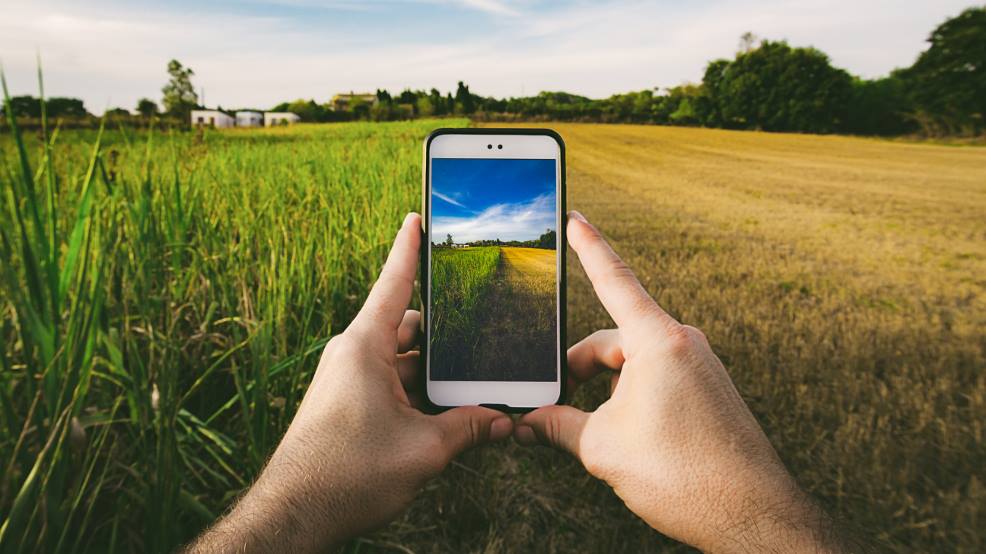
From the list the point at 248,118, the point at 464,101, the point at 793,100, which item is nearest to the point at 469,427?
the point at 464,101

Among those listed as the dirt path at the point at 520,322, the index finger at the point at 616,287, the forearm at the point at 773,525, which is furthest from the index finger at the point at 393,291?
the forearm at the point at 773,525

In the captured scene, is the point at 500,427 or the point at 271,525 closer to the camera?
the point at 271,525

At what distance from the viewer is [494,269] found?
1.39m

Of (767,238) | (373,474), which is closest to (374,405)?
(373,474)

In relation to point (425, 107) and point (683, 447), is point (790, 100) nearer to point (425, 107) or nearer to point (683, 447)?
point (425, 107)

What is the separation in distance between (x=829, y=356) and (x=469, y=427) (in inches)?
98.4

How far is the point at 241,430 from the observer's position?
171cm

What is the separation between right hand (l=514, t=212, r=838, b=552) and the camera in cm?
93

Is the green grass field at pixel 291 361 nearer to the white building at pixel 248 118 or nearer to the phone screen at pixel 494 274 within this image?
the phone screen at pixel 494 274

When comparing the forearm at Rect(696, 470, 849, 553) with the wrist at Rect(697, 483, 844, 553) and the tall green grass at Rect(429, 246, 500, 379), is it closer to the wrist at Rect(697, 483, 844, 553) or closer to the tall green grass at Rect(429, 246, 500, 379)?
the wrist at Rect(697, 483, 844, 553)

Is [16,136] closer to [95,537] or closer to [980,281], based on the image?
[95,537]

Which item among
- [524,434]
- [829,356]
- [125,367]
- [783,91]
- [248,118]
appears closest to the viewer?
[524,434]

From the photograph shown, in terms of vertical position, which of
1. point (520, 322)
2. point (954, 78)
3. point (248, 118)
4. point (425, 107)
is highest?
point (954, 78)

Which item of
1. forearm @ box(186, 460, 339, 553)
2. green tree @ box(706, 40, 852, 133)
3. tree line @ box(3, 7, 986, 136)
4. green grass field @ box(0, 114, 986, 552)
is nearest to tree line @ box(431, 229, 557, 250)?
green grass field @ box(0, 114, 986, 552)
